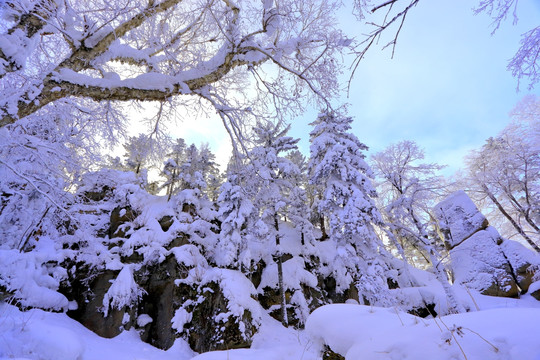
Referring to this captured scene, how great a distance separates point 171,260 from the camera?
1320 cm

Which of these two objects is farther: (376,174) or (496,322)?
(376,174)

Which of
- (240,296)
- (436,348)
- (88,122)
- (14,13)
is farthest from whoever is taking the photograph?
(240,296)

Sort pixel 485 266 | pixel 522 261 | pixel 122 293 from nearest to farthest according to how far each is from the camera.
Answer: pixel 122 293
pixel 522 261
pixel 485 266

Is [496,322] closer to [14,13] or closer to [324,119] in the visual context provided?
[14,13]

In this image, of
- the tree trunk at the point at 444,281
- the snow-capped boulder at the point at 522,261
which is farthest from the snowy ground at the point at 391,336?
the snow-capped boulder at the point at 522,261

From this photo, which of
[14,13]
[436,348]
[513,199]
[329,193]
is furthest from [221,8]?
[513,199]

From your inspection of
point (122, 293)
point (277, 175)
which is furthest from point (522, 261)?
point (122, 293)

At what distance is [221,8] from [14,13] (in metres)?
3.34

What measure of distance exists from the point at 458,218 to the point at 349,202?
8942 mm

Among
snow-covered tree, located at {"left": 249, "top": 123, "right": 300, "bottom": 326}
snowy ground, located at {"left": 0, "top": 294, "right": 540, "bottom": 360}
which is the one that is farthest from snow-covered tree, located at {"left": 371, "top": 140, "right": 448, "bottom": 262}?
snowy ground, located at {"left": 0, "top": 294, "right": 540, "bottom": 360}

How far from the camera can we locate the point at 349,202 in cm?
1311

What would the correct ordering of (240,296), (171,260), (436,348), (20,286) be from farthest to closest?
1. (171,260)
2. (240,296)
3. (20,286)
4. (436,348)

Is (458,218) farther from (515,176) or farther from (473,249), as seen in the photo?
(515,176)

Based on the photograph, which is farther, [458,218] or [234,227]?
[458,218]
